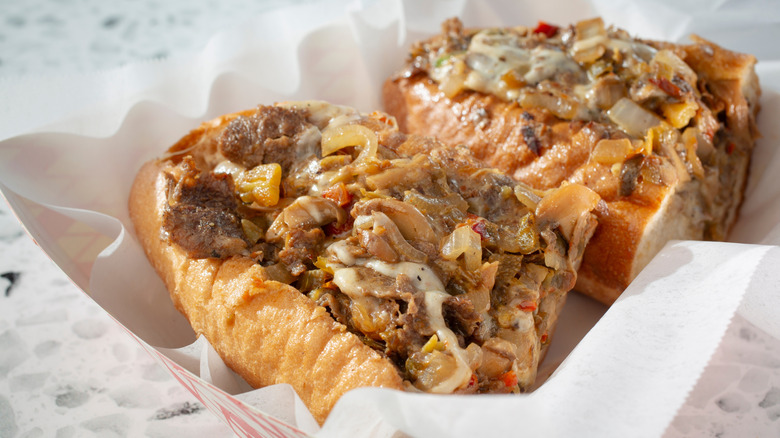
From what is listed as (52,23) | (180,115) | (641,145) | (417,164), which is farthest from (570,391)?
(52,23)

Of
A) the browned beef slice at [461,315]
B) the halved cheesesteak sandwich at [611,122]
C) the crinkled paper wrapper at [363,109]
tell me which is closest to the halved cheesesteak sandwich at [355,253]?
the browned beef slice at [461,315]

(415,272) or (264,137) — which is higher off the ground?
(264,137)

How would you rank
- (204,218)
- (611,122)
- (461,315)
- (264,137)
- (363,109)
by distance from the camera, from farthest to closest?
(363,109) → (611,122) → (264,137) → (204,218) → (461,315)

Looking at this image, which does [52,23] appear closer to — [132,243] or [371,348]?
[132,243]

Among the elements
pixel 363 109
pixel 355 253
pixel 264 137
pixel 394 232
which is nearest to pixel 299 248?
pixel 355 253

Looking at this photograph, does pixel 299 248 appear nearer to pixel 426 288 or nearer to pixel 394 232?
pixel 394 232

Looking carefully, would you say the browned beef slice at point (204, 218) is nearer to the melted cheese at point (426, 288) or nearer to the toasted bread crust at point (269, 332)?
the toasted bread crust at point (269, 332)
